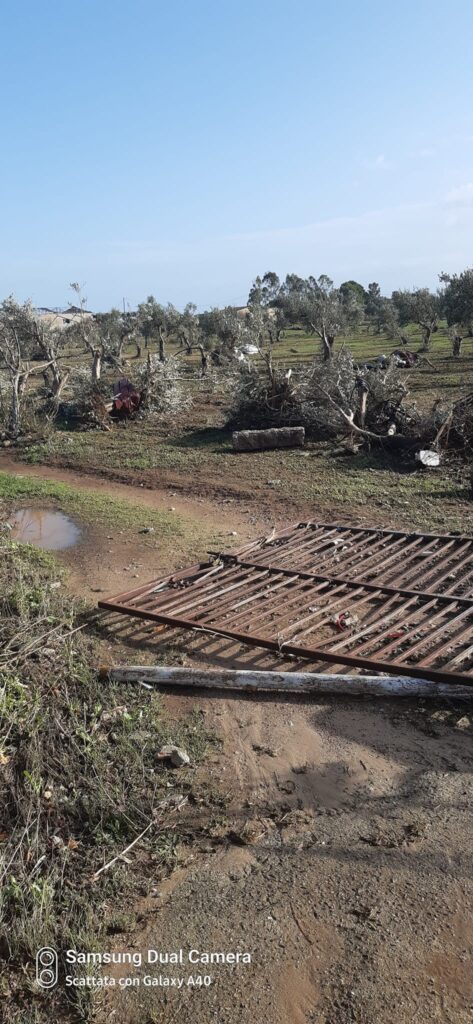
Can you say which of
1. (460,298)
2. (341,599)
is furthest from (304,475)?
(460,298)

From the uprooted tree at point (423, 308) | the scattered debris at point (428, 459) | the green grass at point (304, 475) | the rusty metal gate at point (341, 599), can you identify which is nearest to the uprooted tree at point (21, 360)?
the green grass at point (304, 475)

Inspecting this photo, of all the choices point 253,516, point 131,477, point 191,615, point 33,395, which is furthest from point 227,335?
point 191,615

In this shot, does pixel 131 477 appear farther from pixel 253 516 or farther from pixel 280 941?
pixel 280 941

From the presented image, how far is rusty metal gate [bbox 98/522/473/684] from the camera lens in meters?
4.76

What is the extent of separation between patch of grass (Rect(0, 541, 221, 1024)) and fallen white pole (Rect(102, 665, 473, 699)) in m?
0.13

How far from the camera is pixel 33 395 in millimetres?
18969

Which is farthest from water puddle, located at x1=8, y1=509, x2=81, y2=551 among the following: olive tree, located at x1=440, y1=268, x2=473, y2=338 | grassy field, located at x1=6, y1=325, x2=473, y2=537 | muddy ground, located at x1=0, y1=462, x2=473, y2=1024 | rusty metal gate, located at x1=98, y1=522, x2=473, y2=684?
olive tree, located at x1=440, y1=268, x2=473, y2=338

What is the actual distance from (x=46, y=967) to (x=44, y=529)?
253 inches

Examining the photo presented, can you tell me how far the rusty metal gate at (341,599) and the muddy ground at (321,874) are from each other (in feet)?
1.50

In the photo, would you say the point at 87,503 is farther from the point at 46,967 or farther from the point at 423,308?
the point at 423,308

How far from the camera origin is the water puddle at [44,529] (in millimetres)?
8125

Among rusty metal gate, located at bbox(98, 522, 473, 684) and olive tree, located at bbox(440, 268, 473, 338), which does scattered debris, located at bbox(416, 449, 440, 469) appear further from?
olive tree, located at bbox(440, 268, 473, 338)

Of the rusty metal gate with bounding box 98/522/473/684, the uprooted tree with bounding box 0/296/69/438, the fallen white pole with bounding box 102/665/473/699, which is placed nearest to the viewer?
the fallen white pole with bounding box 102/665/473/699

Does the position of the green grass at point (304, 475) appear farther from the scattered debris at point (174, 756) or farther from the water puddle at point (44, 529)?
the scattered debris at point (174, 756)
